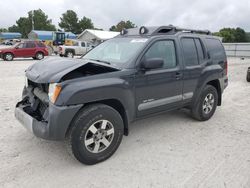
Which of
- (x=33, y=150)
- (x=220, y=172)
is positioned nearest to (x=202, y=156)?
(x=220, y=172)

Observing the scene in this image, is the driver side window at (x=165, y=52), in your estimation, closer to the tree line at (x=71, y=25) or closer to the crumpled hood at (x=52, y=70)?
the crumpled hood at (x=52, y=70)

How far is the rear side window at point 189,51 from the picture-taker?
15.0 ft

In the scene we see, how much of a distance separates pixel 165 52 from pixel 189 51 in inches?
27.1

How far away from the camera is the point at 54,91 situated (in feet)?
9.99

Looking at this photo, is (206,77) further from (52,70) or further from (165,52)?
(52,70)

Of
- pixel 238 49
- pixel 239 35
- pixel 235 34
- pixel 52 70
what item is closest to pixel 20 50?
pixel 52 70

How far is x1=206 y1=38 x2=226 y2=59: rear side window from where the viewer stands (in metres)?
5.19

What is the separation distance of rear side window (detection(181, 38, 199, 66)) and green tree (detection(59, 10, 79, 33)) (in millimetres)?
78408

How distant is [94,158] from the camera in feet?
11.0

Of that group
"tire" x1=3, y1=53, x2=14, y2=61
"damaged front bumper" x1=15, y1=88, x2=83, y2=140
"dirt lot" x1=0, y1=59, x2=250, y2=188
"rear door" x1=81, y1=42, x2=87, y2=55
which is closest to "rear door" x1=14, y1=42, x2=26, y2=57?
"tire" x1=3, y1=53, x2=14, y2=61

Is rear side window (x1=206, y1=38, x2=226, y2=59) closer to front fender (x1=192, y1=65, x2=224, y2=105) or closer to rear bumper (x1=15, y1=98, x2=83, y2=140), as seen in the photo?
front fender (x1=192, y1=65, x2=224, y2=105)

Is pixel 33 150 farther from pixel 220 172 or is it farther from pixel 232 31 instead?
pixel 232 31

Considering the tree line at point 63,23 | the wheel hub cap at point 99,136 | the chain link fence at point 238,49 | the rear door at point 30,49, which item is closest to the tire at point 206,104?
the wheel hub cap at point 99,136

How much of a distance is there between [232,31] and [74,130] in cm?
7198
